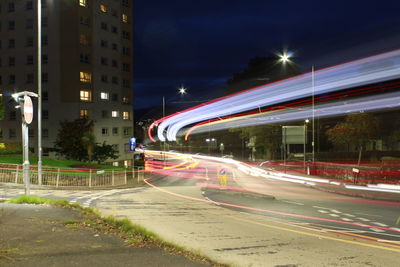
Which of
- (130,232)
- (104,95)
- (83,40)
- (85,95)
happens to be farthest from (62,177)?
(83,40)

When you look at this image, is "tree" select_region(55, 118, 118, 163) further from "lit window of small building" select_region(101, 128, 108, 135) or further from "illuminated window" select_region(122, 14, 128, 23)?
"illuminated window" select_region(122, 14, 128, 23)

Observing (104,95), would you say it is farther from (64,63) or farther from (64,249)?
(64,249)

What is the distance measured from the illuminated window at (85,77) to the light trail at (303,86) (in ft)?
43.5

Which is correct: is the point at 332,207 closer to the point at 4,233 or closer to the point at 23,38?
the point at 4,233

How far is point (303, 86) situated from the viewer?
4547cm

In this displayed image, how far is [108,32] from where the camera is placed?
5678cm

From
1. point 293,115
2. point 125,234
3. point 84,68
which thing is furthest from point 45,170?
point 293,115

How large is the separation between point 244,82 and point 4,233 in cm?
6302

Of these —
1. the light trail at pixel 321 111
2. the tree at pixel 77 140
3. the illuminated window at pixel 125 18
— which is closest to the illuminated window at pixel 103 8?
the illuminated window at pixel 125 18

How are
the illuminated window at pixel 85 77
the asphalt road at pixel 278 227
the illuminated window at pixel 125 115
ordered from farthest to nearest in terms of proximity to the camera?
the illuminated window at pixel 125 115, the illuminated window at pixel 85 77, the asphalt road at pixel 278 227

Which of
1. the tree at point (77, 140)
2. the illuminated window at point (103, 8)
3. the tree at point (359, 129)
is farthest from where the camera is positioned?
the illuminated window at point (103, 8)

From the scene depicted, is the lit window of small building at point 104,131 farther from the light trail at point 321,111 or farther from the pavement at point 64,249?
the pavement at point 64,249

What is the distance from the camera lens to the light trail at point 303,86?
36.3 meters

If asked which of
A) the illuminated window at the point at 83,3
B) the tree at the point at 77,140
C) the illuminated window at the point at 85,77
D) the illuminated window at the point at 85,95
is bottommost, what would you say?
the tree at the point at 77,140
